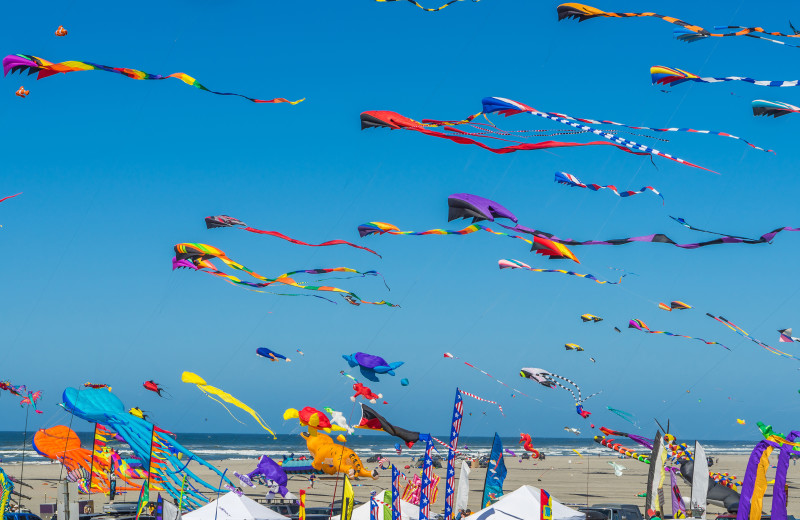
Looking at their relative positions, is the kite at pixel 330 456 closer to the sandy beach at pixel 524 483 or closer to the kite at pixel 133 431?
the kite at pixel 133 431

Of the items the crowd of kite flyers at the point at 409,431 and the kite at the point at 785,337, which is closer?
the crowd of kite flyers at the point at 409,431

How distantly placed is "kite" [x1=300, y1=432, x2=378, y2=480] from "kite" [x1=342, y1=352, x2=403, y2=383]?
1331 mm

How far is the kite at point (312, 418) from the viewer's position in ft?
49.1

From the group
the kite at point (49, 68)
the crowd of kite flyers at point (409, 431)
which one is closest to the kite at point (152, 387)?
the crowd of kite flyers at point (409, 431)

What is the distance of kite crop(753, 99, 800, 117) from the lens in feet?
25.6

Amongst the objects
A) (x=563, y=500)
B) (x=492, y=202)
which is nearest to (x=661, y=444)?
(x=492, y=202)

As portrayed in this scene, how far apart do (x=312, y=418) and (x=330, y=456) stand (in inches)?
31.5

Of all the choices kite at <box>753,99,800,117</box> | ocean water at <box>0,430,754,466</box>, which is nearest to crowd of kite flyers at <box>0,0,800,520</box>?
kite at <box>753,99,800,117</box>

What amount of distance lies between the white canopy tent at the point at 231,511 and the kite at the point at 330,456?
48.2 inches

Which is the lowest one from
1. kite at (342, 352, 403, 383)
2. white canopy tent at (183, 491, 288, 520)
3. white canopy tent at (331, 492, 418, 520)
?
white canopy tent at (183, 491, 288, 520)

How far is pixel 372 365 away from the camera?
14820 mm

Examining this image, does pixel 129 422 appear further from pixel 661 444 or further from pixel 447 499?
pixel 661 444

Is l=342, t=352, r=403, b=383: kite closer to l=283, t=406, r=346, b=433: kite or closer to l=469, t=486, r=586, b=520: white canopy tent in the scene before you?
l=283, t=406, r=346, b=433: kite

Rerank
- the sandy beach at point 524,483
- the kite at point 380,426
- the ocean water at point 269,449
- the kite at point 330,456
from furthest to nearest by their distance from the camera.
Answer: the ocean water at point 269,449 < the sandy beach at point 524,483 < the kite at point 330,456 < the kite at point 380,426
